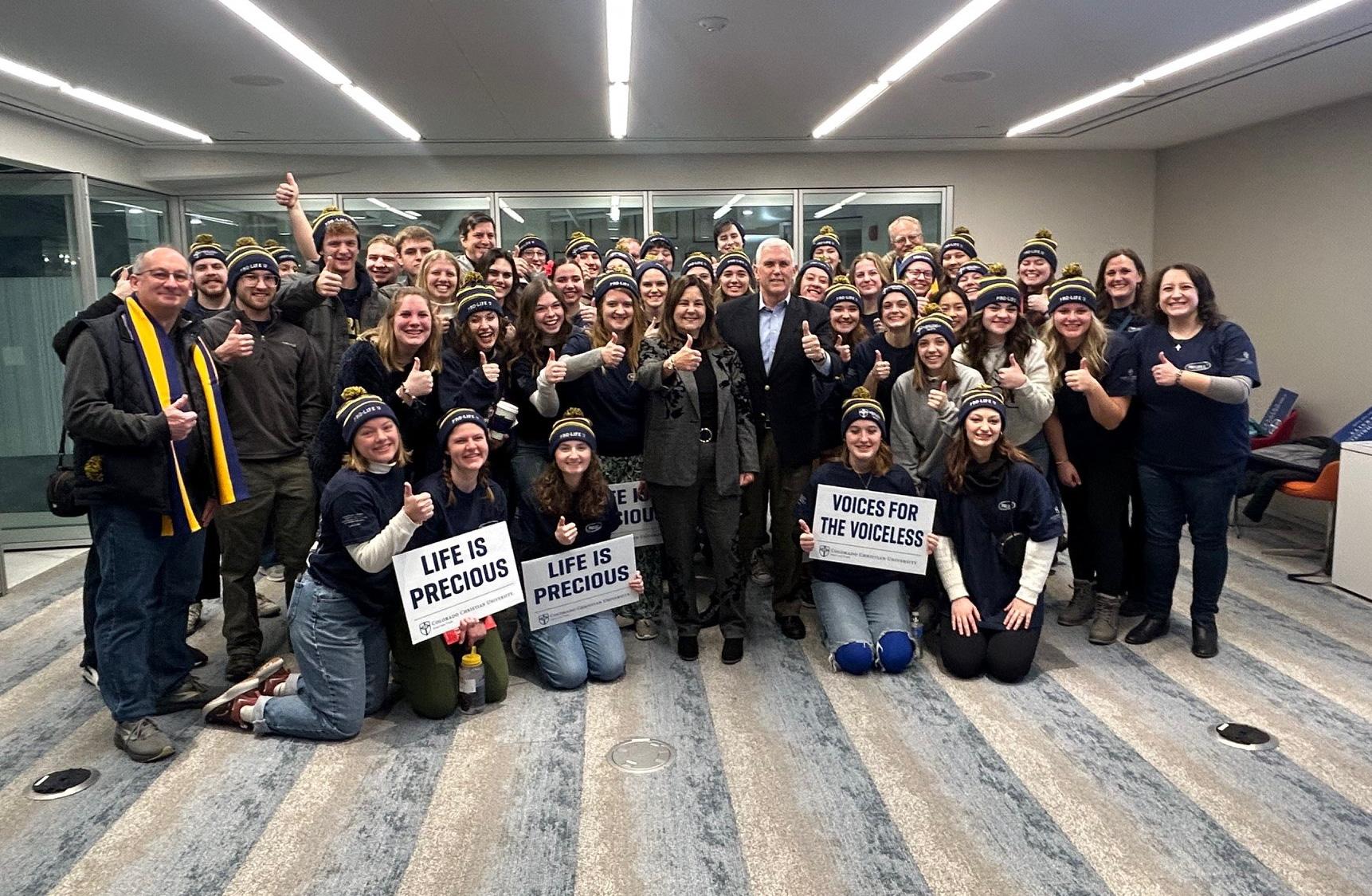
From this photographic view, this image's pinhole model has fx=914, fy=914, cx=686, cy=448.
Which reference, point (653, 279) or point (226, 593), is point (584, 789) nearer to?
point (226, 593)

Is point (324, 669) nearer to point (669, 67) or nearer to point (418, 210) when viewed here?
point (669, 67)

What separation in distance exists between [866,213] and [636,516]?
643 centimetres

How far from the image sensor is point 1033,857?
2.42 m

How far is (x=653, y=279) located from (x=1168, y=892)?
9.47 ft

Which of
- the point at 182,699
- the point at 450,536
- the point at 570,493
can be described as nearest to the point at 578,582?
the point at 570,493

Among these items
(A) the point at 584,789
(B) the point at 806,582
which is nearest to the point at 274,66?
(B) the point at 806,582

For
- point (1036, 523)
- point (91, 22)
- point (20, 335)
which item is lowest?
point (1036, 523)

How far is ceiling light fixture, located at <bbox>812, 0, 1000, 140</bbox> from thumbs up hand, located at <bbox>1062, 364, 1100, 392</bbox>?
1969 millimetres

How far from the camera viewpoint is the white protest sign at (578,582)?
3590 mm

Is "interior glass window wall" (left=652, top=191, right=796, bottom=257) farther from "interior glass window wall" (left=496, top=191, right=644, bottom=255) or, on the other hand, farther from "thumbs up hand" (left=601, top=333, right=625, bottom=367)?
"thumbs up hand" (left=601, top=333, right=625, bottom=367)

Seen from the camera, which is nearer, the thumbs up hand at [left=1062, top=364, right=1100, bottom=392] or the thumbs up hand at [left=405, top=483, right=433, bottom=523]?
the thumbs up hand at [left=405, top=483, right=433, bottom=523]

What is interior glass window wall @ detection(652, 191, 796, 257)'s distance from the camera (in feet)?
30.5

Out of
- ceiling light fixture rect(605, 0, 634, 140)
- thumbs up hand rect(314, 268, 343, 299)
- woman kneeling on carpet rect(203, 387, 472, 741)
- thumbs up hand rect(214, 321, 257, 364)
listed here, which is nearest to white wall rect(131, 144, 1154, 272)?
ceiling light fixture rect(605, 0, 634, 140)

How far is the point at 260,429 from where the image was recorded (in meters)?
3.56
